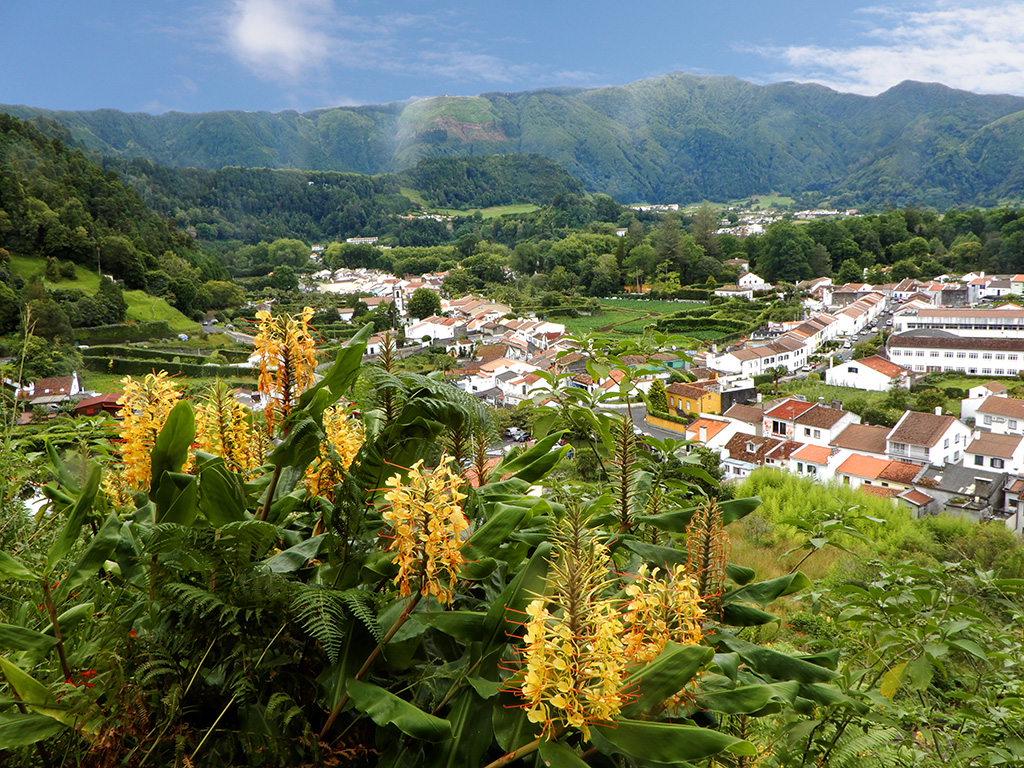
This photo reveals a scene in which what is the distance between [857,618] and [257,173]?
344 feet

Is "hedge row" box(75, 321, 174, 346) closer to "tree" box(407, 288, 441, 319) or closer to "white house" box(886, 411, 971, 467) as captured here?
"tree" box(407, 288, 441, 319)

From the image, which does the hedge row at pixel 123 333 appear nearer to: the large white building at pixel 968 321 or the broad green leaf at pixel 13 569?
the broad green leaf at pixel 13 569

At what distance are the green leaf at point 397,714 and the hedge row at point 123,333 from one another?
32.2m

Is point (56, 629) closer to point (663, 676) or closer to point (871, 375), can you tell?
point (663, 676)

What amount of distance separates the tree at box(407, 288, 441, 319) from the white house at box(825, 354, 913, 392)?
1047 inches

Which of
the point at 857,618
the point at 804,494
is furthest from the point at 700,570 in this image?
the point at 804,494

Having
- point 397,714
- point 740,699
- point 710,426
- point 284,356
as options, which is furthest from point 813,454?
point 397,714

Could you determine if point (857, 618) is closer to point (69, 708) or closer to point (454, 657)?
point (454, 657)

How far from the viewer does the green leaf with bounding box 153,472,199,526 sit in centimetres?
93

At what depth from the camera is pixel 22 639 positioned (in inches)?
31.2

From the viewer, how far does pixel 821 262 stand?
5672 cm

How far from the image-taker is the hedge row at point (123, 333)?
1126 inches

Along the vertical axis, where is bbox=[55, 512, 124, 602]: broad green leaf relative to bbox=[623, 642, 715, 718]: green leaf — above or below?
above

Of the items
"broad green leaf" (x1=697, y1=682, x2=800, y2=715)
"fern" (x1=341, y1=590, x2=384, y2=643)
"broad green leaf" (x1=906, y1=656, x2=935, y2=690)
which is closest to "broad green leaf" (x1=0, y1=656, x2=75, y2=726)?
"fern" (x1=341, y1=590, x2=384, y2=643)
